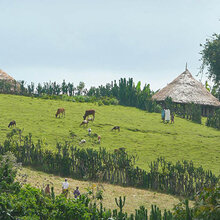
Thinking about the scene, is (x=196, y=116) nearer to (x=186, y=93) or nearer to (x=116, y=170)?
(x=186, y=93)

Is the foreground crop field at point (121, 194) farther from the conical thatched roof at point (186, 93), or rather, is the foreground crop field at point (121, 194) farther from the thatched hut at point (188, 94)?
the conical thatched roof at point (186, 93)

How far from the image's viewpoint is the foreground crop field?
12.4 m

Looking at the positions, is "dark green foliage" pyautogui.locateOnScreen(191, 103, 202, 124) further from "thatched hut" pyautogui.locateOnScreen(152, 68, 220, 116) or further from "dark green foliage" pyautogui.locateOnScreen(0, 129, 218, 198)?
"dark green foliage" pyautogui.locateOnScreen(0, 129, 218, 198)

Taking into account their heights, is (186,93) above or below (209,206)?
above

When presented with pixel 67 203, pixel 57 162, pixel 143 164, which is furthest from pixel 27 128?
pixel 67 203

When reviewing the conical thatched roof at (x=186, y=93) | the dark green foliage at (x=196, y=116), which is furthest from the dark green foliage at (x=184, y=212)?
the conical thatched roof at (x=186, y=93)

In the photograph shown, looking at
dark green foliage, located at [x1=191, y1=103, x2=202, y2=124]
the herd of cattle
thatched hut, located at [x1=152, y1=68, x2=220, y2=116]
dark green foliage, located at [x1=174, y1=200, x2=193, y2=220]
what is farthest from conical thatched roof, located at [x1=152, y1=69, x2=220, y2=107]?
dark green foliage, located at [x1=174, y1=200, x2=193, y2=220]

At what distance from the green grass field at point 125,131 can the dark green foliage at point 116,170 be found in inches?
69.6

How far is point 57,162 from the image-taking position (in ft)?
52.2

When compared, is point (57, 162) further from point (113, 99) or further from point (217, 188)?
point (113, 99)

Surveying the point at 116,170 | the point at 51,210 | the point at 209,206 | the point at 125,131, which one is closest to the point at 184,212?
the point at 209,206

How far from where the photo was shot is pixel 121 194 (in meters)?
13.6

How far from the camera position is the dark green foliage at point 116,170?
14.0m

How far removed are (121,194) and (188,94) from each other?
85.6 ft
